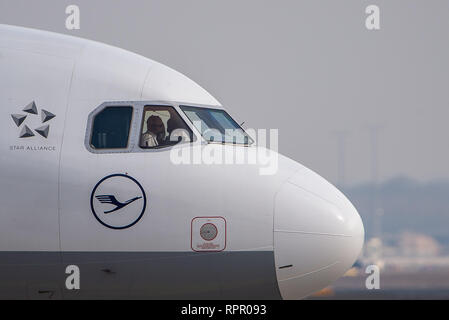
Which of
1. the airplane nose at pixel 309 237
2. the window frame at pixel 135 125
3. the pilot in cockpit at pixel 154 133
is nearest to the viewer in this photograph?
the airplane nose at pixel 309 237

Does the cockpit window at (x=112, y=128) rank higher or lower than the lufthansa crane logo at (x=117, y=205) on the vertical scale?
higher

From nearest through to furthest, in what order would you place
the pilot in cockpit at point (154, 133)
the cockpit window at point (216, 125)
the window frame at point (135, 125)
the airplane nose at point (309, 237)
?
the airplane nose at point (309, 237), the window frame at point (135, 125), the pilot in cockpit at point (154, 133), the cockpit window at point (216, 125)

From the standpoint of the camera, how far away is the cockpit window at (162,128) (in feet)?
57.5

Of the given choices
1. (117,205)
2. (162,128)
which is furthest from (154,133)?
(117,205)

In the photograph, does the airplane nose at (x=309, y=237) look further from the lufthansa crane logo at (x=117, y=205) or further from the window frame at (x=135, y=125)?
the lufthansa crane logo at (x=117, y=205)

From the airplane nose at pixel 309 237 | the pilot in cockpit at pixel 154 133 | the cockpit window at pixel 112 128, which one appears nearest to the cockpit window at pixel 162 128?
the pilot in cockpit at pixel 154 133

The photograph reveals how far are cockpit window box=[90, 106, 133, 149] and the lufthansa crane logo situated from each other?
783 millimetres

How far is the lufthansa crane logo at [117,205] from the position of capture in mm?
16969

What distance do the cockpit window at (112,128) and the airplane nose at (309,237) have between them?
9.08 feet

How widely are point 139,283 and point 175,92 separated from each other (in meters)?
3.29

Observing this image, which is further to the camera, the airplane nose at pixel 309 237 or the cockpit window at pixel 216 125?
the cockpit window at pixel 216 125

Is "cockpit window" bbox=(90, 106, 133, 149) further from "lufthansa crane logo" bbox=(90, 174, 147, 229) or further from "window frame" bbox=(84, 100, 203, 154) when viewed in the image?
"lufthansa crane logo" bbox=(90, 174, 147, 229)

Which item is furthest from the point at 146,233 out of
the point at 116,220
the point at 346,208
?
the point at 346,208
